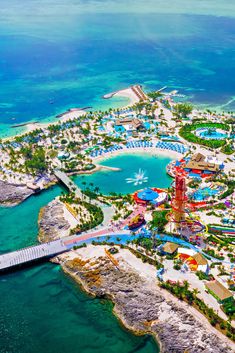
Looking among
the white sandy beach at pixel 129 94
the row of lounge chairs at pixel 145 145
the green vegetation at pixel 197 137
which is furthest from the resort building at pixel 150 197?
the white sandy beach at pixel 129 94

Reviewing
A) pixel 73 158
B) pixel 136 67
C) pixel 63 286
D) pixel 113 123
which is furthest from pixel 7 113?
pixel 63 286

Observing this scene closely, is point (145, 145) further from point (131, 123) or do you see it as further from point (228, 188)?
point (228, 188)

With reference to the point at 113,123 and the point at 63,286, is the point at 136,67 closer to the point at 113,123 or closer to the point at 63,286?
the point at 113,123

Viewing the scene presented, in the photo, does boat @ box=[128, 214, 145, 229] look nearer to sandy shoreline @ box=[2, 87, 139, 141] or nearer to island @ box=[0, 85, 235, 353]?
island @ box=[0, 85, 235, 353]

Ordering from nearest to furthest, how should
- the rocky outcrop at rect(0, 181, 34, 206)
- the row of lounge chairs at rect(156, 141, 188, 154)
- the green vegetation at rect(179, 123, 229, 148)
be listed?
the rocky outcrop at rect(0, 181, 34, 206), the row of lounge chairs at rect(156, 141, 188, 154), the green vegetation at rect(179, 123, 229, 148)

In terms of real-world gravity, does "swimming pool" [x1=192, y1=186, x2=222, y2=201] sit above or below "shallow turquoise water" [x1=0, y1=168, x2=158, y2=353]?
above

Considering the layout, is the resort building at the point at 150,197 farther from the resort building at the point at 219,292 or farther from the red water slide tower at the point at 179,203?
the resort building at the point at 219,292

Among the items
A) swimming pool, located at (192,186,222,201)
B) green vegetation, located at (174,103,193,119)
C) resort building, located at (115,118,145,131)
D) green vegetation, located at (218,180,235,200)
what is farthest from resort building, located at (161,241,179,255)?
green vegetation, located at (174,103,193,119)

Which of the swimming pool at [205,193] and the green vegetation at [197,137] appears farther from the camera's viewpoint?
the green vegetation at [197,137]
